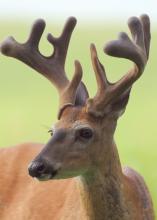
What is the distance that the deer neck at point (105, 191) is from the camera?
26.0 ft

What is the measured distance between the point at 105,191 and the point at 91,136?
0.45 meters

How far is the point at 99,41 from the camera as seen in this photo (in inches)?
765

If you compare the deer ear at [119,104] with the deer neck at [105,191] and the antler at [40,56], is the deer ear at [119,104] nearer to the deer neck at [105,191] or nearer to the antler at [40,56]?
the deer neck at [105,191]

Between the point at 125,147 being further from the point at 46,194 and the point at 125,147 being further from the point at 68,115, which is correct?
the point at 68,115

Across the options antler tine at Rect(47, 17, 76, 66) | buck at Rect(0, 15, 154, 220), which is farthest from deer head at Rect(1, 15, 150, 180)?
antler tine at Rect(47, 17, 76, 66)

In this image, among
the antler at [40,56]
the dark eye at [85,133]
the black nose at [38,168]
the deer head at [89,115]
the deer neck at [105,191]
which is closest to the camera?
the black nose at [38,168]

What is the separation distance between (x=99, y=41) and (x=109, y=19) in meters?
5.10

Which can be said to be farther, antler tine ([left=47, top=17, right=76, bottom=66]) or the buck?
antler tine ([left=47, top=17, right=76, bottom=66])

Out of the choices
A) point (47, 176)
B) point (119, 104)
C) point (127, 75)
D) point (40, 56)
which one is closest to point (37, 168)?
point (47, 176)

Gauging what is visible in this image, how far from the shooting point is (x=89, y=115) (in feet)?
25.8

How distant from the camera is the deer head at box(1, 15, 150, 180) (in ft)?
25.0

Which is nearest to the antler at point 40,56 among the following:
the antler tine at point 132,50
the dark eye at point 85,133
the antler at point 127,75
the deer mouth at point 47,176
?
the antler at point 127,75

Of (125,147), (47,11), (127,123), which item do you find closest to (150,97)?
(127,123)

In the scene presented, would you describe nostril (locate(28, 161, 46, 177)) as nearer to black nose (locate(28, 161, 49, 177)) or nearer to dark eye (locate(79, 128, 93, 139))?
black nose (locate(28, 161, 49, 177))
